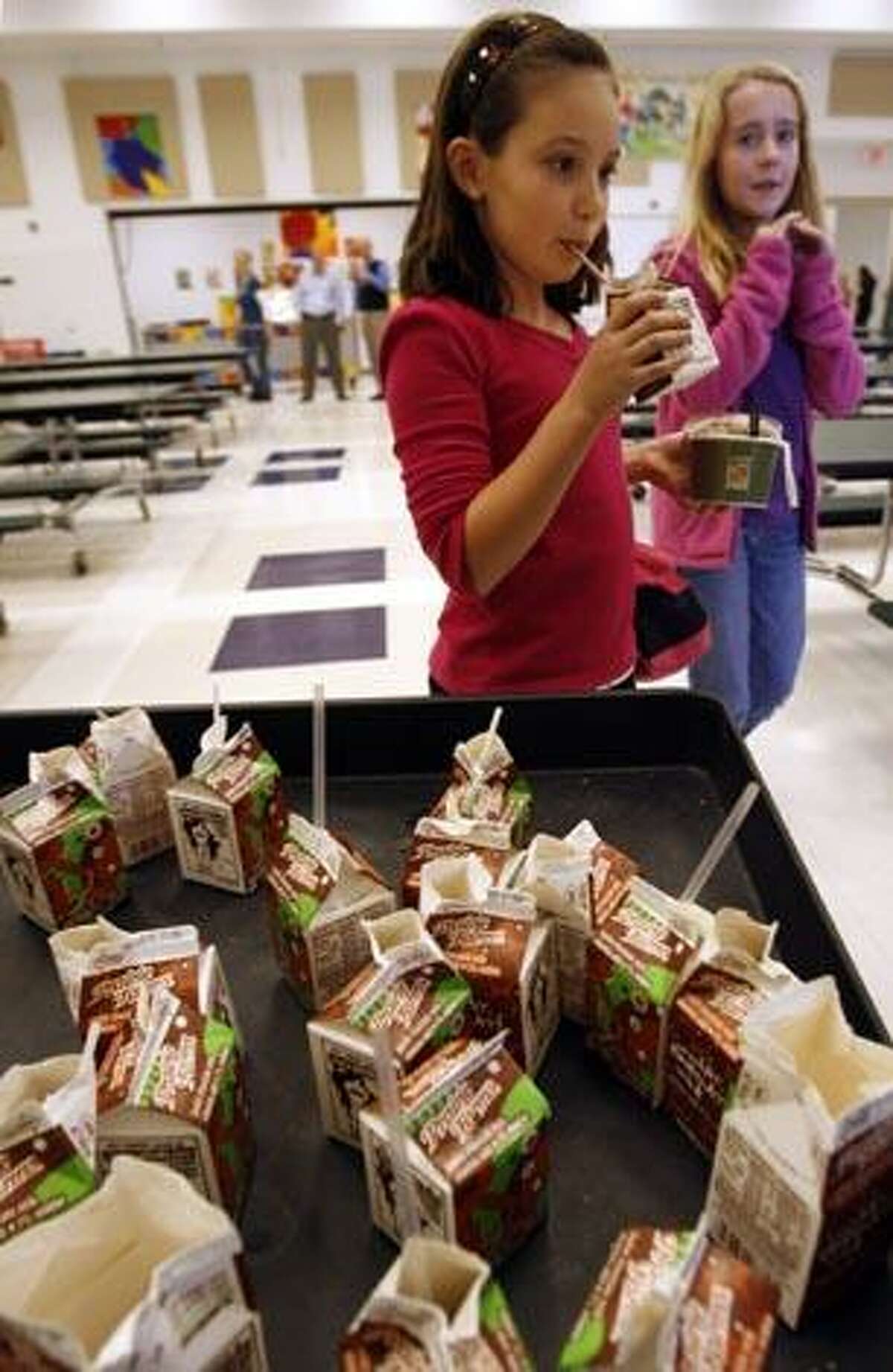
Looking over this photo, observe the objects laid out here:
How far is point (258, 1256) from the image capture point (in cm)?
49

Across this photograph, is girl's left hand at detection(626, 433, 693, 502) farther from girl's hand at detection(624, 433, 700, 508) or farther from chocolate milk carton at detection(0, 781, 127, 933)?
chocolate milk carton at detection(0, 781, 127, 933)

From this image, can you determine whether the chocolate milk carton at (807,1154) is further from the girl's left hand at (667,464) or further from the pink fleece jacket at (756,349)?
the pink fleece jacket at (756,349)

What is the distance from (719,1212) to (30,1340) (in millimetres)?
313

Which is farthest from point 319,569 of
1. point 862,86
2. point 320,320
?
point 862,86

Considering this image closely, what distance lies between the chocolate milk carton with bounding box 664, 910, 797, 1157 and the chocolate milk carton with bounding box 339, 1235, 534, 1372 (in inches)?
6.8

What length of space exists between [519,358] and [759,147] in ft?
2.65

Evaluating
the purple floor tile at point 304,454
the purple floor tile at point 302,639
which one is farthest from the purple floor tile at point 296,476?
the purple floor tile at point 302,639

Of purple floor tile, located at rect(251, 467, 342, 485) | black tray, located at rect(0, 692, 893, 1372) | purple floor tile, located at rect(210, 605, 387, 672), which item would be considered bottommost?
purple floor tile, located at rect(251, 467, 342, 485)

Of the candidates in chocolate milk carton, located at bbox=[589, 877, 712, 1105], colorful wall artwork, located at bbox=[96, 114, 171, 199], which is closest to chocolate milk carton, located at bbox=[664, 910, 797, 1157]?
chocolate milk carton, located at bbox=[589, 877, 712, 1105]

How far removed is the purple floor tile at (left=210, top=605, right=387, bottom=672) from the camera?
3168 mm

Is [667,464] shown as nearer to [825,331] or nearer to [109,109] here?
[825,331]

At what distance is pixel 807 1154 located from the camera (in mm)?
421

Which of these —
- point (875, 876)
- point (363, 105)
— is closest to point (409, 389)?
point (875, 876)

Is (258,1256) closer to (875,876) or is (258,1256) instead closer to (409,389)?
(409,389)
